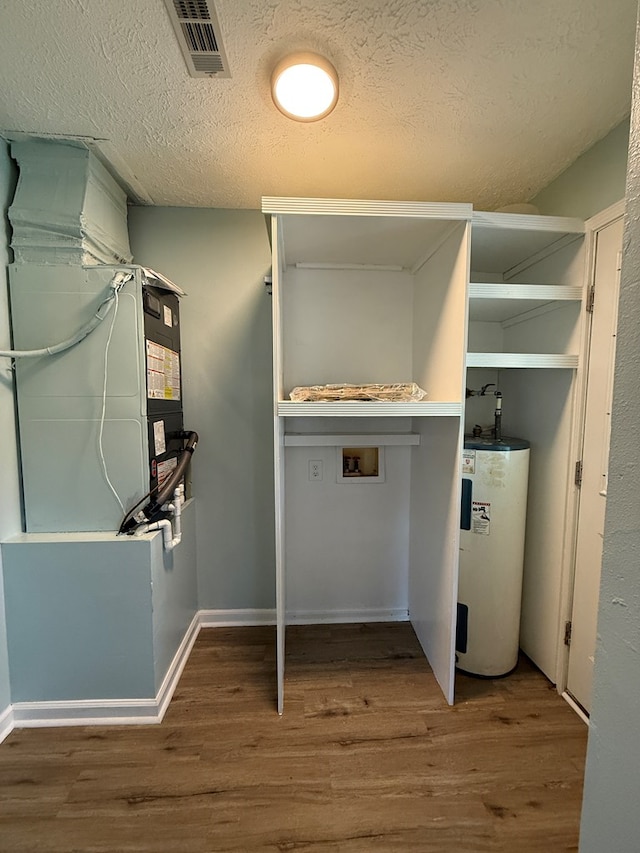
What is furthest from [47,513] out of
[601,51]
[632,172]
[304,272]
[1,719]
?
[601,51]

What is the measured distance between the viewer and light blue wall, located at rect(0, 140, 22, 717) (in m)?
1.40

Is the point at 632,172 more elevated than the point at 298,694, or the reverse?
the point at 632,172

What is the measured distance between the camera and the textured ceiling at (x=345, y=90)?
0.96 m

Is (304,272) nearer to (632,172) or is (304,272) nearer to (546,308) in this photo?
(546,308)

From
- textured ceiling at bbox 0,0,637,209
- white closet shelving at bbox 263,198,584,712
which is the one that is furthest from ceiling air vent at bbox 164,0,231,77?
white closet shelving at bbox 263,198,584,712

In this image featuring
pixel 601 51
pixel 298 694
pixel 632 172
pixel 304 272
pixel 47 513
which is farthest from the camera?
pixel 304 272

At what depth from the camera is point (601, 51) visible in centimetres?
106

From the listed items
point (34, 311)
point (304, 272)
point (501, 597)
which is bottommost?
point (501, 597)

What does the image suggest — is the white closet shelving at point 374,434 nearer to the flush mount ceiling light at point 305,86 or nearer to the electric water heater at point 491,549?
the electric water heater at point 491,549

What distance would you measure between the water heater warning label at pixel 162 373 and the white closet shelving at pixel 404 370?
0.60 metres

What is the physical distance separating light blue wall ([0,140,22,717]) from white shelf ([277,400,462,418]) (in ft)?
3.81

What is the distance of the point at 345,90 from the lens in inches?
46.8

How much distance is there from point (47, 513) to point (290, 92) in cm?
192

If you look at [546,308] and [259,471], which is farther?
[259,471]
